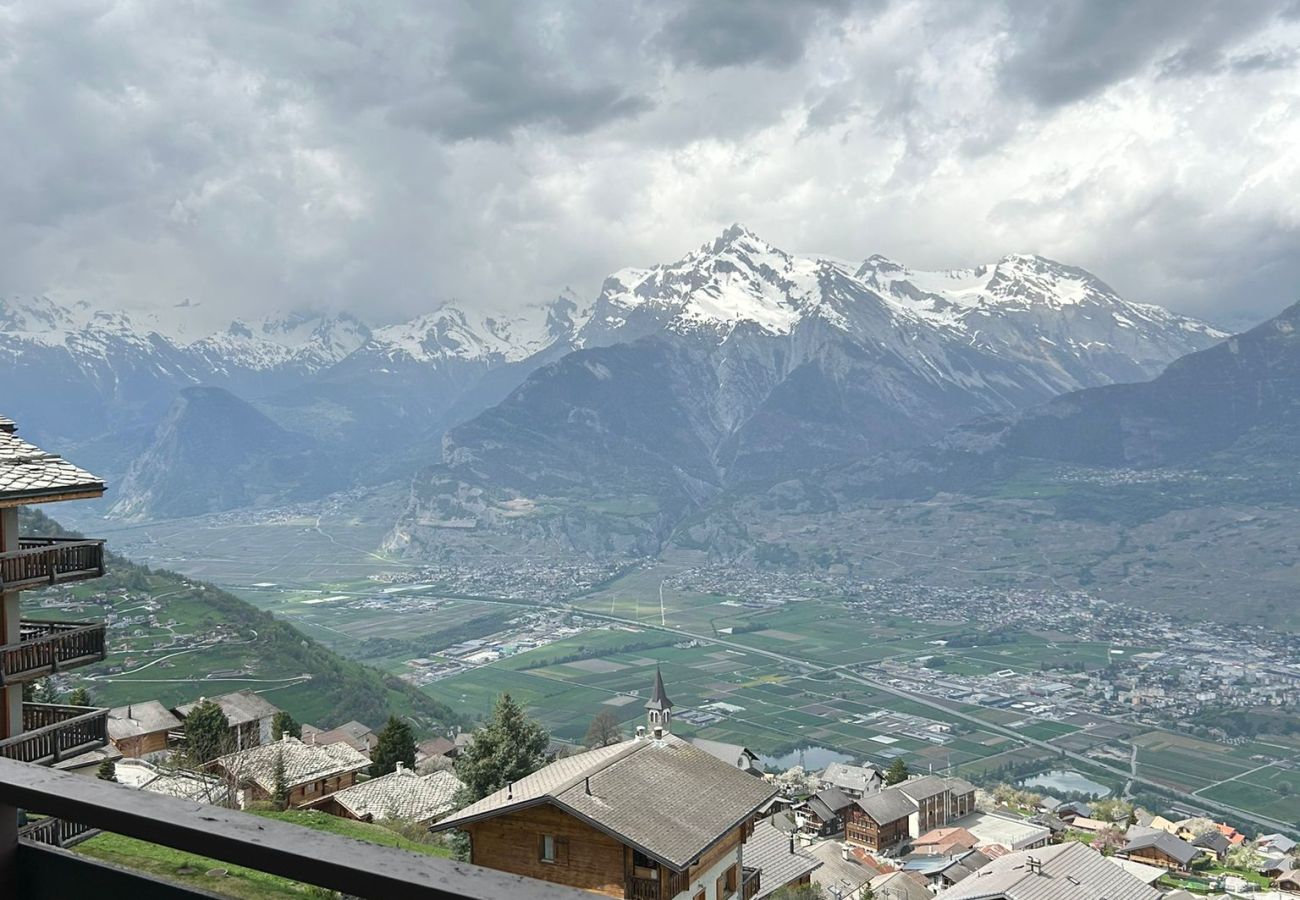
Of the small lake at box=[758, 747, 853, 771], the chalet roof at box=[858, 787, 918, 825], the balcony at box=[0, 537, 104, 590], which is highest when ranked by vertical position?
the balcony at box=[0, 537, 104, 590]

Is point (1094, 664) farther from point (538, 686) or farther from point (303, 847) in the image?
point (303, 847)

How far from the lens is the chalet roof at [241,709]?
130 ft

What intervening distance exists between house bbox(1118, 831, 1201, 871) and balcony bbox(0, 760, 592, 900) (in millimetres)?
50546

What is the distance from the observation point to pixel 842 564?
18175cm

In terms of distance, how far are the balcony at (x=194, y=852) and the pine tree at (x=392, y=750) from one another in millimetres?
Answer: 33230

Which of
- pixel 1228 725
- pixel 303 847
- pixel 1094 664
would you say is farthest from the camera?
pixel 1094 664

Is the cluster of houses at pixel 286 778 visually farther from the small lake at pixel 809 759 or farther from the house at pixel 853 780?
the small lake at pixel 809 759

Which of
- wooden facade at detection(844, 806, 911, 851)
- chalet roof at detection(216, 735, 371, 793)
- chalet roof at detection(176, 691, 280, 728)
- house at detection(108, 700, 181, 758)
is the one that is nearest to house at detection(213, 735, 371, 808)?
chalet roof at detection(216, 735, 371, 793)

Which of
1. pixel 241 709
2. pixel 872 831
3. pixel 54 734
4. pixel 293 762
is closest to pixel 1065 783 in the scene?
pixel 872 831

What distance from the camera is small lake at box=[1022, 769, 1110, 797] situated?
72062 mm

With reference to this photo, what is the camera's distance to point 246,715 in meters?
40.9

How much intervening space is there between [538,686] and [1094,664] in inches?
2611

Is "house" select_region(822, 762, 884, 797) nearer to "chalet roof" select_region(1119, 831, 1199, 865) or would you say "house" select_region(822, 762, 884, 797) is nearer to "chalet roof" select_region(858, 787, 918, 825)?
"chalet roof" select_region(858, 787, 918, 825)

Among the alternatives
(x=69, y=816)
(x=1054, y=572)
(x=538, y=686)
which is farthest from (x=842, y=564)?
(x=69, y=816)
